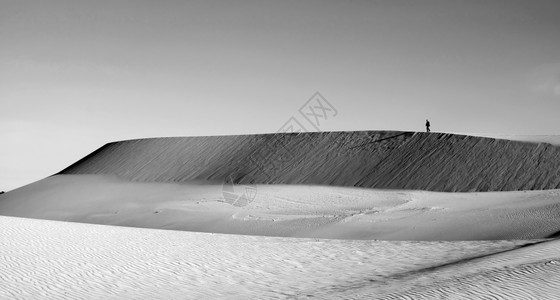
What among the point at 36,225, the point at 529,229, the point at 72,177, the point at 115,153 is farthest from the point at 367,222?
the point at 115,153

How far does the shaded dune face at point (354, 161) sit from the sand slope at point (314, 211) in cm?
164

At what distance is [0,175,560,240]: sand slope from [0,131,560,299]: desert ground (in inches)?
4.4

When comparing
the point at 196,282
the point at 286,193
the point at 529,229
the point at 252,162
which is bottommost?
the point at 196,282

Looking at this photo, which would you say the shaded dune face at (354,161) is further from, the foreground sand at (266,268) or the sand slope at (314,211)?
the foreground sand at (266,268)

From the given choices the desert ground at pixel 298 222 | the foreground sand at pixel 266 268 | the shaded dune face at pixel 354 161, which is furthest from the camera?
the shaded dune face at pixel 354 161

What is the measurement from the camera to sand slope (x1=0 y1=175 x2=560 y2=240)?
1622 centimetres

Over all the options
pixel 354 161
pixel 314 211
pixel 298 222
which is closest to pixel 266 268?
pixel 298 222

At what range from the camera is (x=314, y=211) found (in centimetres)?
2191

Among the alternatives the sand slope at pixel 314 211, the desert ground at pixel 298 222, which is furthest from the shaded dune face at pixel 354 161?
the sand slope at pixel 314 211

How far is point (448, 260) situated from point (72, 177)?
36813 mm

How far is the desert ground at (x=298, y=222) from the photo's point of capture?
357 inches

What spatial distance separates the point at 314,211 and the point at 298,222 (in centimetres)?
293

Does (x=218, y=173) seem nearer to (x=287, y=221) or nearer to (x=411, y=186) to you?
(x=411, y=186)

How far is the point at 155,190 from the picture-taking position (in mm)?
33312
